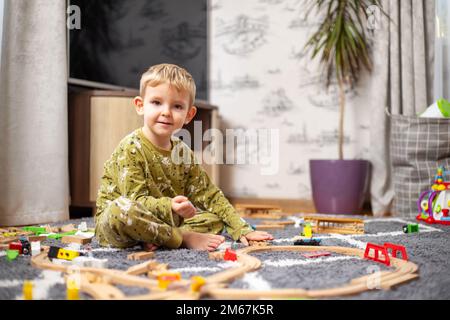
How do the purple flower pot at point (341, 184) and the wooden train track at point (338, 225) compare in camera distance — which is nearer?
the wooden train track at point (338, 225)

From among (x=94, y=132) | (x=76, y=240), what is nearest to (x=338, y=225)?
(x=76, y=240)

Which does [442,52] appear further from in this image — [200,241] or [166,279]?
[166,279]

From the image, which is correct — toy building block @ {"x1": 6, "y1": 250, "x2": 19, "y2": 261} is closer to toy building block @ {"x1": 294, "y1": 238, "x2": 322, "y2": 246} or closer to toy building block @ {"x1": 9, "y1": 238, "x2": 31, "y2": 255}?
toy building block @ {"x1": 9, "y1": 238, "x2": 31, "y2": 255}

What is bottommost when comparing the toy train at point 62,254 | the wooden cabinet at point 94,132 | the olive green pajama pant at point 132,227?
the toy train at point 62,254

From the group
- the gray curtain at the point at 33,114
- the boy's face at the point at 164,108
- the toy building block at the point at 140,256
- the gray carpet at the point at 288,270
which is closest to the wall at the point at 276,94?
the gray curtain at the point at 33,114

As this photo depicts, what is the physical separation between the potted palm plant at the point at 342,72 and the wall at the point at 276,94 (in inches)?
5.4

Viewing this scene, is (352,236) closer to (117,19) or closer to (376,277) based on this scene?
(376,277)

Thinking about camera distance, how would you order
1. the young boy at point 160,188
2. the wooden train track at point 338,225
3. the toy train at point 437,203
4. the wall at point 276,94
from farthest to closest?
the wall at point 276,94 → the toy train at point 437,203 → the wooden train track at point 338,225 → the young boy at point 160,188

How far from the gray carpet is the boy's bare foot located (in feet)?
0.13

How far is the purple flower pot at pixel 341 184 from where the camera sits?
2418mm

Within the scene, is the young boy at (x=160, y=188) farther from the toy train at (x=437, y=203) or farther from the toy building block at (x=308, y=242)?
the toy train at (x=437, y=203)

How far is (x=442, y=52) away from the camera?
246 cm

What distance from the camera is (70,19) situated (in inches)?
85.9

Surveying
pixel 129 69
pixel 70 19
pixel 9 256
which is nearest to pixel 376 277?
pixel 9 256
